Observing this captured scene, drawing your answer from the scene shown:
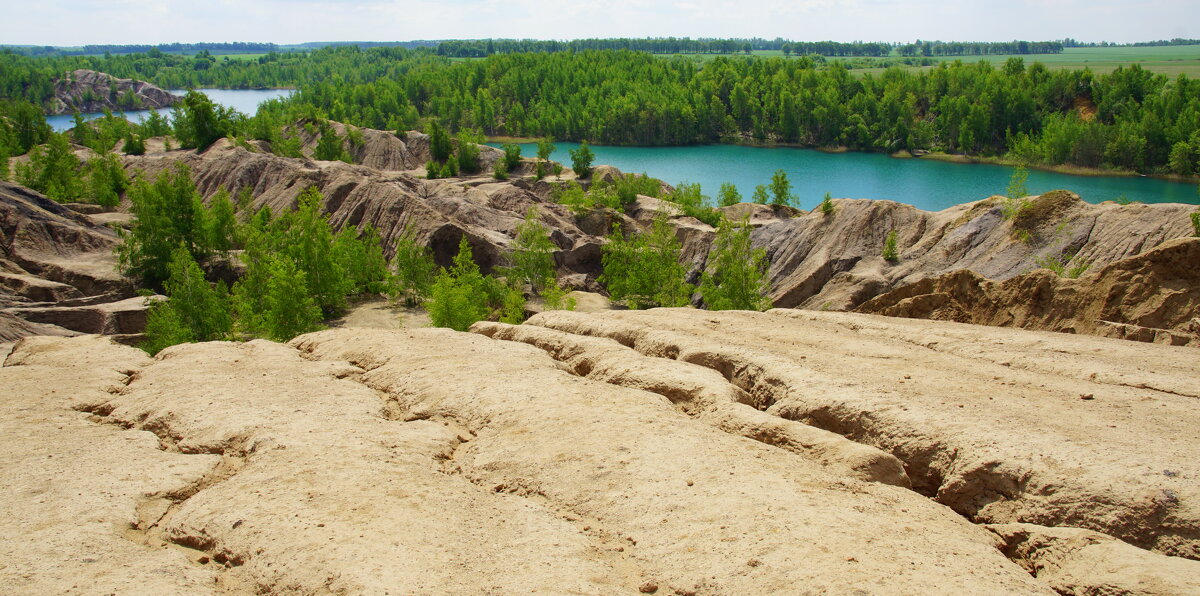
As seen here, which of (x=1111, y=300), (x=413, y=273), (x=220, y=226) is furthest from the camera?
(x=220, y=226)

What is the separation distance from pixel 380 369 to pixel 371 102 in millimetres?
164762

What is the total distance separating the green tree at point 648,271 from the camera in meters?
47.1

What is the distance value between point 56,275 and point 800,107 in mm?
122509

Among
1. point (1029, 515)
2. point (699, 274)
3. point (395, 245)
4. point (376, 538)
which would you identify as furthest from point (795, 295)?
point (376, 538)

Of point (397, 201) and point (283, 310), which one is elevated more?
point (397, 201)

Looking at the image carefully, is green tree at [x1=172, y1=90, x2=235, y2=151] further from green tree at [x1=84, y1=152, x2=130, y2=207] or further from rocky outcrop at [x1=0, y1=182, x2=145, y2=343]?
rocky outcrop at [x1=0, y1=182, x2=145, y2=343]

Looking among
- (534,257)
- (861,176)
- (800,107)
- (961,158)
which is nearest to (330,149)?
(534,257)

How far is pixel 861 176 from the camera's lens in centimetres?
11250

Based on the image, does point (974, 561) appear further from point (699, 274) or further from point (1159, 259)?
point (699, 274)

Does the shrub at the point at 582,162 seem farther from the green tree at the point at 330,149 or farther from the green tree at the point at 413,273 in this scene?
the green tree at the point at 413,273

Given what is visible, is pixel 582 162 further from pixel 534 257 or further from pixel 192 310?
pixel 192 310

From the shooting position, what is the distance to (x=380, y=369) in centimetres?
1731

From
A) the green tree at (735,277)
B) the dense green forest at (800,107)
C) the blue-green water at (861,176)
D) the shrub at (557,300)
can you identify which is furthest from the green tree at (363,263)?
the blue-green water at (861,176)

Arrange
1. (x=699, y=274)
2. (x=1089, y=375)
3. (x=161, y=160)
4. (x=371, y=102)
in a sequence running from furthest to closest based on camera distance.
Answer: (x=371, y=102) < (x=161, y=160) < (x=699, y=274) < (x=1089, y=375)
